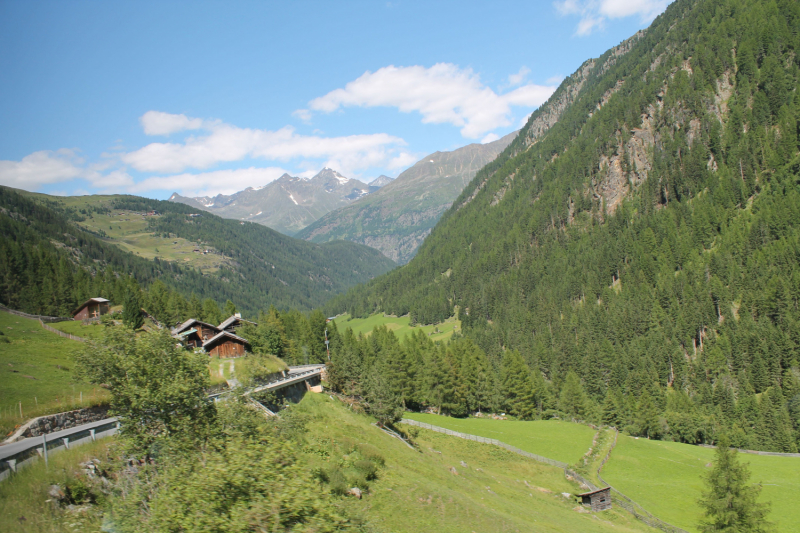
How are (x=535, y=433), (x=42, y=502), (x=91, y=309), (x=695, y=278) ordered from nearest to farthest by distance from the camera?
1. (x=42, y=502)
2. (x=535, y=433)
3. (x=91, y=309)
4. (x=695, y=278)

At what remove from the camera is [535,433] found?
7719 cm

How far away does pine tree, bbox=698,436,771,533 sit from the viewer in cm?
4375

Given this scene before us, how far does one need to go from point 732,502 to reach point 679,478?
20936 mm

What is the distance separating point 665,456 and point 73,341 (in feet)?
301

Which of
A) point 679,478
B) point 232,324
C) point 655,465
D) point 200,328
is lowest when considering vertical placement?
point 679,478

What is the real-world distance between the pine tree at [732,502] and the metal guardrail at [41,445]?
181ft

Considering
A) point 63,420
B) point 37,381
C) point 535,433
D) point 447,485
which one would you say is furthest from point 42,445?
point 535,433

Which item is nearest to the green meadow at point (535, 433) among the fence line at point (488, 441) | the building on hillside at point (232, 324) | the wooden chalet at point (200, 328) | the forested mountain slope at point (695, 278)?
the fence line at point (488, 441)

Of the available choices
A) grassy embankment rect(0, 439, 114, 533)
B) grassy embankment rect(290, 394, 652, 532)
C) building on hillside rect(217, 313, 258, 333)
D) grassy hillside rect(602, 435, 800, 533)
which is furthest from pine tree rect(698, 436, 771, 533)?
building on hillside rect(217, 313, 258, 333)

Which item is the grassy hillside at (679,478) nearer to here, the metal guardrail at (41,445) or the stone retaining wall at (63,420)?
the metal guardrail at (41,445)

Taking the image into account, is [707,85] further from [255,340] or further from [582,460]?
[255,340]

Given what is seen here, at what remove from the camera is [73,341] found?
2302 inches

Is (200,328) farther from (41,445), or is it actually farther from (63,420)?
(41,445)

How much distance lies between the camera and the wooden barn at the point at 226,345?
71938mm
